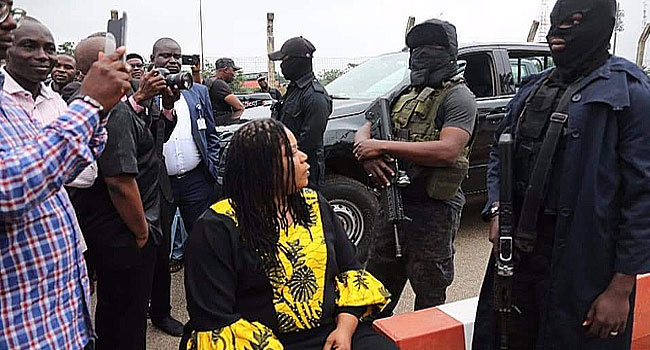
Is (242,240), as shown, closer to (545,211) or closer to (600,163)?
(545,211)

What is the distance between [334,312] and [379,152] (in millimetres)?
922

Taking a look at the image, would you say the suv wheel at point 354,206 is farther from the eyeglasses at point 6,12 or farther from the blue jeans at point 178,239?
the eyeglasses at point 6,12

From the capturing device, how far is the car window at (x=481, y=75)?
539 cm

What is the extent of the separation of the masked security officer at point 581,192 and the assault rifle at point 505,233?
0.03 m

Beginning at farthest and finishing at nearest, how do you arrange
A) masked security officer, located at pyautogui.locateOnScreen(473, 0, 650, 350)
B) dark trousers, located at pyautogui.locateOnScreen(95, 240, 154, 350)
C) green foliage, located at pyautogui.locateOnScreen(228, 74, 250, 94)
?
green foliage, located at pyautogui.locateOnScreen(228, 74, 250, 94) → dark trousers, located at pyautogui.locateOnScreen(95, 240, 154, 350) → masked security officer, located at pyautogui.locateOnScreen(473, 0, 650, 350)

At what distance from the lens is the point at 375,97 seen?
509 cm

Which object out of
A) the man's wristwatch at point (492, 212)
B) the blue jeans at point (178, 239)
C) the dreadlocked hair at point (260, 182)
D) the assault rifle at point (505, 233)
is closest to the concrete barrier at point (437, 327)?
the assault rifle at point (505, 233)

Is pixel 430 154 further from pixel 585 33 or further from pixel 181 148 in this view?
pixel 181 148

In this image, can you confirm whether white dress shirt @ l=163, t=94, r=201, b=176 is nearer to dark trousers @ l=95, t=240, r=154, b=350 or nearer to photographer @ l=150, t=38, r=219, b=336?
photographer @ l=150, t=38, r=219, b=336

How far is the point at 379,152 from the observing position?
9.14 ft

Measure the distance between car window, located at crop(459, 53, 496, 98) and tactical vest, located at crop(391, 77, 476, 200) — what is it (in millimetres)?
2657

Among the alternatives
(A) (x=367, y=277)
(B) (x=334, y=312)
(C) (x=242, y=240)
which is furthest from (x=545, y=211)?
(C) (x=242, y=240)

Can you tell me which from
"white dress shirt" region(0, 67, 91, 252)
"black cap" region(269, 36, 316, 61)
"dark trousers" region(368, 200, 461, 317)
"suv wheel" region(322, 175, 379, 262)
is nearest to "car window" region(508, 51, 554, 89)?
"suv wheel" region(322, 175, 379, 262)

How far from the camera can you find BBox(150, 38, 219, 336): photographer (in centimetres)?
371
